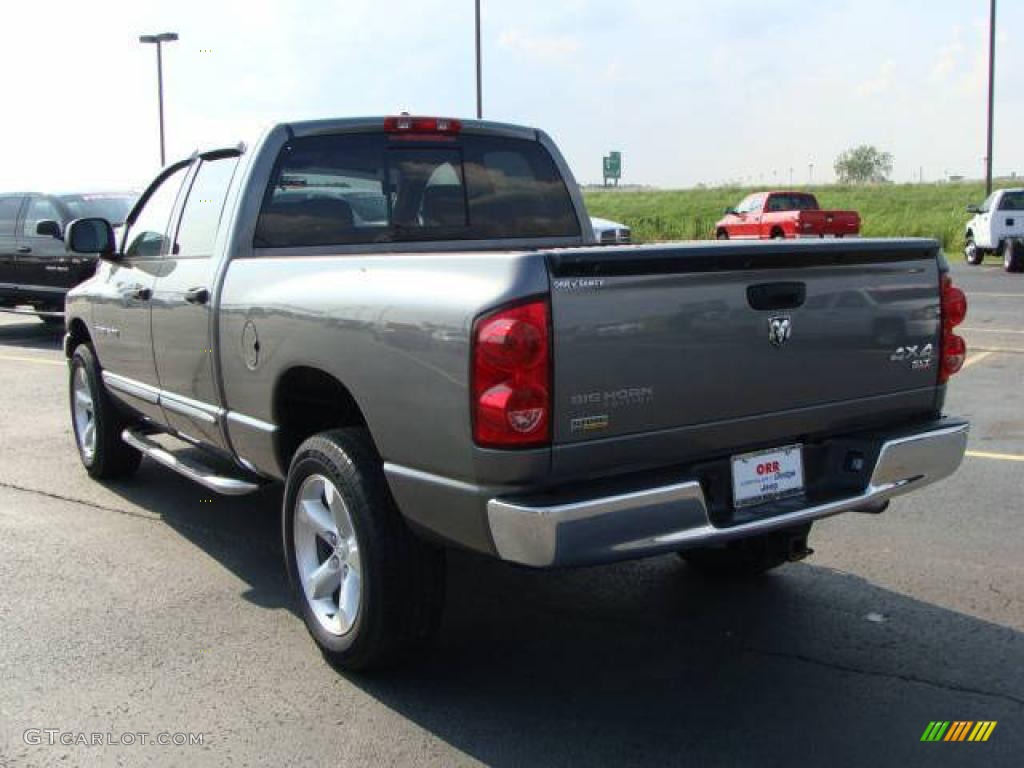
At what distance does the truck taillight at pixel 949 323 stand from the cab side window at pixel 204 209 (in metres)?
3.03

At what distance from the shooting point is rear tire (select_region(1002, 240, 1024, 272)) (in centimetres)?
2262

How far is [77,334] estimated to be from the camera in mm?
6828

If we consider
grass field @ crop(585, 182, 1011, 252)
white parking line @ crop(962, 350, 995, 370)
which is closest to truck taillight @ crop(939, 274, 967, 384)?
white parking line @ crop(962, 350, 995, 370)

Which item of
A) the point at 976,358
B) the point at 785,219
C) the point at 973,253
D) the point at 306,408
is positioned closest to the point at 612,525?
the point at 306,408

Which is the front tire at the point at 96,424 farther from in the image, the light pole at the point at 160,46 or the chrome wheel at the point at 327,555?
the light pole at the point at 160,46

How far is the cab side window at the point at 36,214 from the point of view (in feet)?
48.1

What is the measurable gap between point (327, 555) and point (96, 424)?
9.78ft

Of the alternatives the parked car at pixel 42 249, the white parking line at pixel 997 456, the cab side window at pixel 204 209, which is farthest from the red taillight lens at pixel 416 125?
the parked car at pixel 42 249

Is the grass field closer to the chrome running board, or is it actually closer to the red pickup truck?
the red pickup truck

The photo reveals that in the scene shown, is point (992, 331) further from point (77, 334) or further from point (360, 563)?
point (360, 563)

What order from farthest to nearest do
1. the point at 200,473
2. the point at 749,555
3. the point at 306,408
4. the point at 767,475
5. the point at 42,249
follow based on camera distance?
1. the point at 42,249
2. the point at 200,473
3. the point at 749,555
4. the point at 306,408
5. the point at 767,475

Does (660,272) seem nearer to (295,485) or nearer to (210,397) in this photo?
(295,485)

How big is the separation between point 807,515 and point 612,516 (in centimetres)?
79

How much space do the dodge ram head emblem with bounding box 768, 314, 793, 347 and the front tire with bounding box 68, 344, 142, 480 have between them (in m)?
4.21
